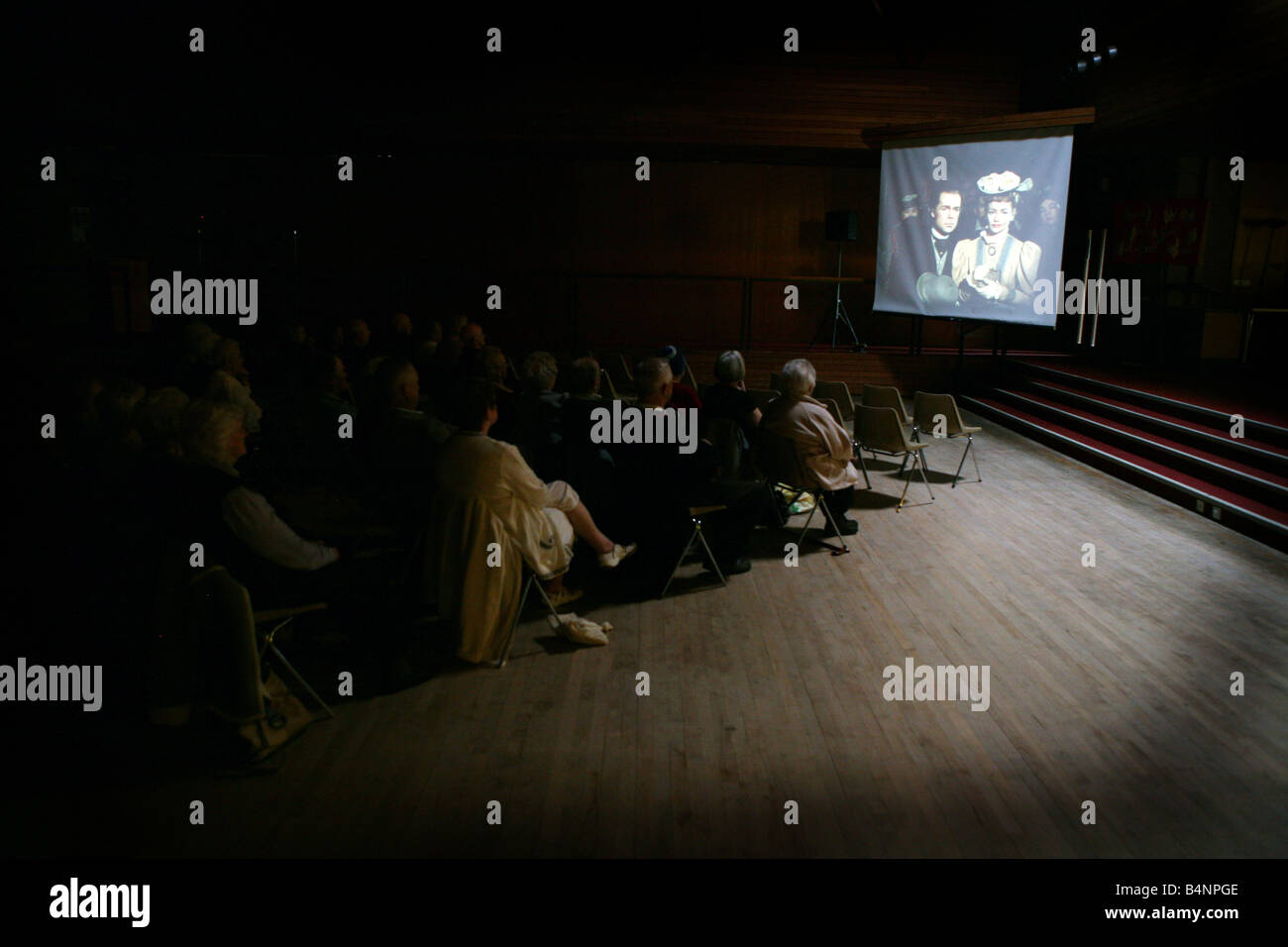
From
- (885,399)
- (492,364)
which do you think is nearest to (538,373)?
(492,364)

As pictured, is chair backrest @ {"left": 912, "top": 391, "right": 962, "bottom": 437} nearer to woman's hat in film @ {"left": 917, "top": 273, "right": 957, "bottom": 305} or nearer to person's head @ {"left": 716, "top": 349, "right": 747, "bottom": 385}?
person's head @ {"left": 716, "top": 349, "right": 747, "bottom": 385}

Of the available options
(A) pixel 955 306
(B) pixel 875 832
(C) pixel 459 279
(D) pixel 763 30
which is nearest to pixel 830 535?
(B) pixel 875 832

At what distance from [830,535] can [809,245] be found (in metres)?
8.16

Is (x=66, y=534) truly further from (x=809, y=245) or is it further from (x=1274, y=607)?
(x=809, y=245)

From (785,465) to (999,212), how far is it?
5740 mm

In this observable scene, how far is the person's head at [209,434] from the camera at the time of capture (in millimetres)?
3039

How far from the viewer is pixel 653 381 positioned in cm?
456

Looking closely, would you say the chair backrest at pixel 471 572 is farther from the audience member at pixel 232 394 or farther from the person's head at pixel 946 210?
the person's head at pixel 946 210

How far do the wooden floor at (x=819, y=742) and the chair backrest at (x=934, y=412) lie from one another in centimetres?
207

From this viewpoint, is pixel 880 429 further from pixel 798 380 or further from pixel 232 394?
pixel 232 394

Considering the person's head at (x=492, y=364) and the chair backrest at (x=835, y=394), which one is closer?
the person's head at (x=492, y=364)

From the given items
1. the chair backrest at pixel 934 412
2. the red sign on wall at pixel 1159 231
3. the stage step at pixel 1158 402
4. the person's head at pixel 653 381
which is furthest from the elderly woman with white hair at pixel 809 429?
the red sign on wall at pixel 1159 231

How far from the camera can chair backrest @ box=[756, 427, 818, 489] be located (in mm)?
5355

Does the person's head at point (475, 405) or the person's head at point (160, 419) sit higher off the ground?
the person's head at point (475, 405)
